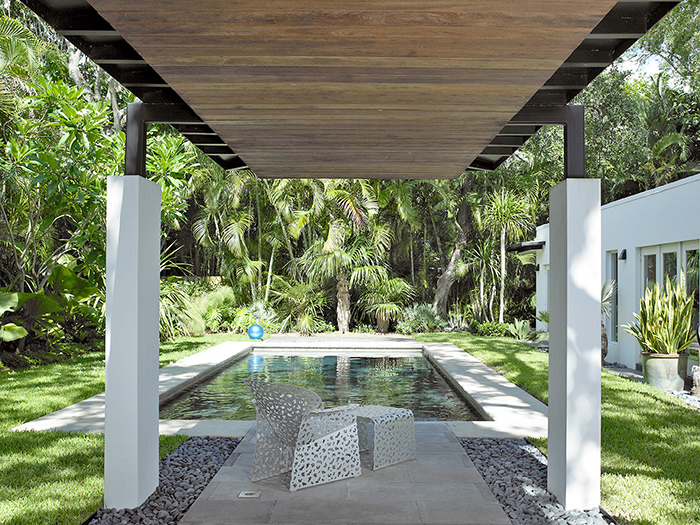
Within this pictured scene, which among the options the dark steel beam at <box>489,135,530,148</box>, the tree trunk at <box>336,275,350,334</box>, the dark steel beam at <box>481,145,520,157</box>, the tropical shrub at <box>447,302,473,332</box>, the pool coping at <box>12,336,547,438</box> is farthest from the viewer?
the tropical shrub at <box>447,302,473,332</box>

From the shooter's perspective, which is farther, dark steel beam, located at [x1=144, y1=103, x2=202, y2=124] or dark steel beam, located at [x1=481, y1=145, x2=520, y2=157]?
dark steel beam, located at [x1=481, y1=145, x2=520, y2=157]

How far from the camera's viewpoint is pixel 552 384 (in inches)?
160

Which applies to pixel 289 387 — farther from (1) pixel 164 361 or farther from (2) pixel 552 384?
(1) pixel 164 361

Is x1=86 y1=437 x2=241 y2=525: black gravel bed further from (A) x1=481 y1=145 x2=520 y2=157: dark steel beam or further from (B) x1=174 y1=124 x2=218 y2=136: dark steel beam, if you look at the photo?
(A) x1=481 y1=145 x2=520 y2=157: dark steel beam

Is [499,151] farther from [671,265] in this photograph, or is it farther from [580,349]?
[671,265]

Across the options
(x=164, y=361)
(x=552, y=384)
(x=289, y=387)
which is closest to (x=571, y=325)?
(x=552, y=384)

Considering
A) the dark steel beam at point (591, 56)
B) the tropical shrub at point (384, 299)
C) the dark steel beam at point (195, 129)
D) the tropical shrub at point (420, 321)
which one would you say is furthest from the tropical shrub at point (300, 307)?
the dark steel beam at point (591, 56)

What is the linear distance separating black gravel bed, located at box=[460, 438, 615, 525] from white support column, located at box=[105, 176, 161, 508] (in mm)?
2441

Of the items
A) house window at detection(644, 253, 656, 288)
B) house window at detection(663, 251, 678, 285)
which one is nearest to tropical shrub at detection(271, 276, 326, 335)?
house window at detection(644, 253, 656, 288)

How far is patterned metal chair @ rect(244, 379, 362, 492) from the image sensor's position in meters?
4.15

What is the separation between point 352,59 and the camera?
2.82m

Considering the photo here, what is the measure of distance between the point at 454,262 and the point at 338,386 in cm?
997

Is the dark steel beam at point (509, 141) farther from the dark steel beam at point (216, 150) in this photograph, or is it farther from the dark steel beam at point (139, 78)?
the dark steel beam at point (139, 78)

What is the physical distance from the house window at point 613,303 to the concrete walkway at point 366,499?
8209 mm
